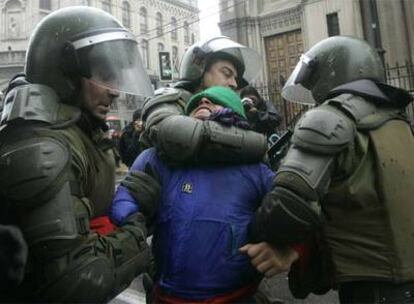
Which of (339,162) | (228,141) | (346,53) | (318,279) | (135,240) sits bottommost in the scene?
(318,279)

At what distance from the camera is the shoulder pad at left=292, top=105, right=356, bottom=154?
5.69ft

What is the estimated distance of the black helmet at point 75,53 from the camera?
1809 millimetres

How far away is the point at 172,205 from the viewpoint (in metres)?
1.90

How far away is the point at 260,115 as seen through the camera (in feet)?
16.5

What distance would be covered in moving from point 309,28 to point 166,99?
14.3 metres

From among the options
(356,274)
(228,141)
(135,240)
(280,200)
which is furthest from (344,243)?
(135,240)

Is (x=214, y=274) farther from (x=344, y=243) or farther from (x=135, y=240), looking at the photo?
(x=344, y=243)

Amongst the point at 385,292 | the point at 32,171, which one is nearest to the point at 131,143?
the point at 385,292

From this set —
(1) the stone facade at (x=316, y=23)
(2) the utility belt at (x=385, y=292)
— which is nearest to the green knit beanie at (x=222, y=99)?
(2) the utility belt at (x=385, y=292)

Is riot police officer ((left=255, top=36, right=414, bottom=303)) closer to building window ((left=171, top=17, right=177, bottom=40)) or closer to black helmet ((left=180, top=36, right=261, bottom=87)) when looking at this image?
black helmet ((left=180, top=36, right=261, bottom=87))

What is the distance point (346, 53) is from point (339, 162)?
0.73m

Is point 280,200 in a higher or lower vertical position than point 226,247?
higher

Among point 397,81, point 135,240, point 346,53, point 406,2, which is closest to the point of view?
point 135,240

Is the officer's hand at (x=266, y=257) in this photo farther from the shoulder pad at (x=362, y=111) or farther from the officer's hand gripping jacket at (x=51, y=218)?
the shoulder pad at (x=362, y=111)
